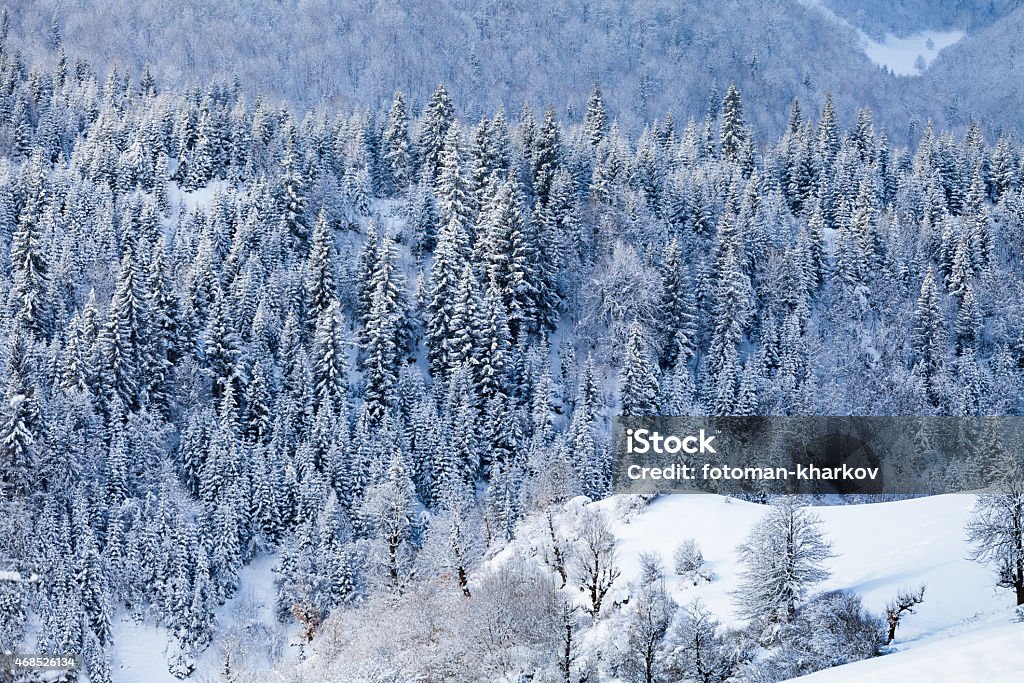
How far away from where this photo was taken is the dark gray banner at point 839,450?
6944 centimetres

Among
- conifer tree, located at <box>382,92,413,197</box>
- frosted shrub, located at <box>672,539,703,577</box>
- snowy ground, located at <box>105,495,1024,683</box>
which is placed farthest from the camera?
conifer tree, located at <box>382,92,413,197</box>

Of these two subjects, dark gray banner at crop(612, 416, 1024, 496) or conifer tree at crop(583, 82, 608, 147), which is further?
conifer tree at crop(583, 82, 608, 147)

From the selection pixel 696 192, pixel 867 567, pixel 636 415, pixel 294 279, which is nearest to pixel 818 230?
pixel 696 192

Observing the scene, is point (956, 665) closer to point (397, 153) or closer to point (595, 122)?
point (397, 153)

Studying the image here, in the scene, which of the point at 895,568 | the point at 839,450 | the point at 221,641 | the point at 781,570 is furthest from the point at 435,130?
the point at 781,570

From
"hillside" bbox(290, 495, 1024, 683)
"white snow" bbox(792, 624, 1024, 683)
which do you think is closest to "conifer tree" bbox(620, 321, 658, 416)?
"hillside" bbox(290, 495, 1024, 683)

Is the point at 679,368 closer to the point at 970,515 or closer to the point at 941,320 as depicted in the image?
the point at 941,320

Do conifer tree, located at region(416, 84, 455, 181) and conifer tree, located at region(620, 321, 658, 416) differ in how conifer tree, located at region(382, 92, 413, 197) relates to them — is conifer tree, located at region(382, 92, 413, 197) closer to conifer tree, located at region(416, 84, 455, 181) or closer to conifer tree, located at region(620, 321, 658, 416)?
conifer tree, located at region(416, 84, 455, 181)

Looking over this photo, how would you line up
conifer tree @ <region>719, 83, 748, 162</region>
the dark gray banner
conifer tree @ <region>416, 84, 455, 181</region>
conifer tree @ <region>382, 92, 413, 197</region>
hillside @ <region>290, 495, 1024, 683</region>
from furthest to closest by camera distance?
conifer tree @ <region>719, 83, 748, 162</region> → conifer tree @ <region>382, 92, 413, 197</region> → conifer tree @ <region>416, 84, 455, 181</region> → the dark gray banner → hillside @ <region>290, 495, 1024, 683</region>

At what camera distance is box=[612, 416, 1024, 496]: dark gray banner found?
69.4 metres

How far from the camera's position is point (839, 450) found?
8019 cm

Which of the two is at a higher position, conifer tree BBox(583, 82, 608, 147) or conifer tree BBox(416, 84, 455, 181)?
conifer tree BBox(583, 82, 608, 147)

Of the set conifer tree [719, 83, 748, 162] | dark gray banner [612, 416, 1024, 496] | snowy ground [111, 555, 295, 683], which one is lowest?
snowy ground [111, 555, 295, 683]

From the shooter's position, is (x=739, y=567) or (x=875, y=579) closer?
(x=875, y=579)
